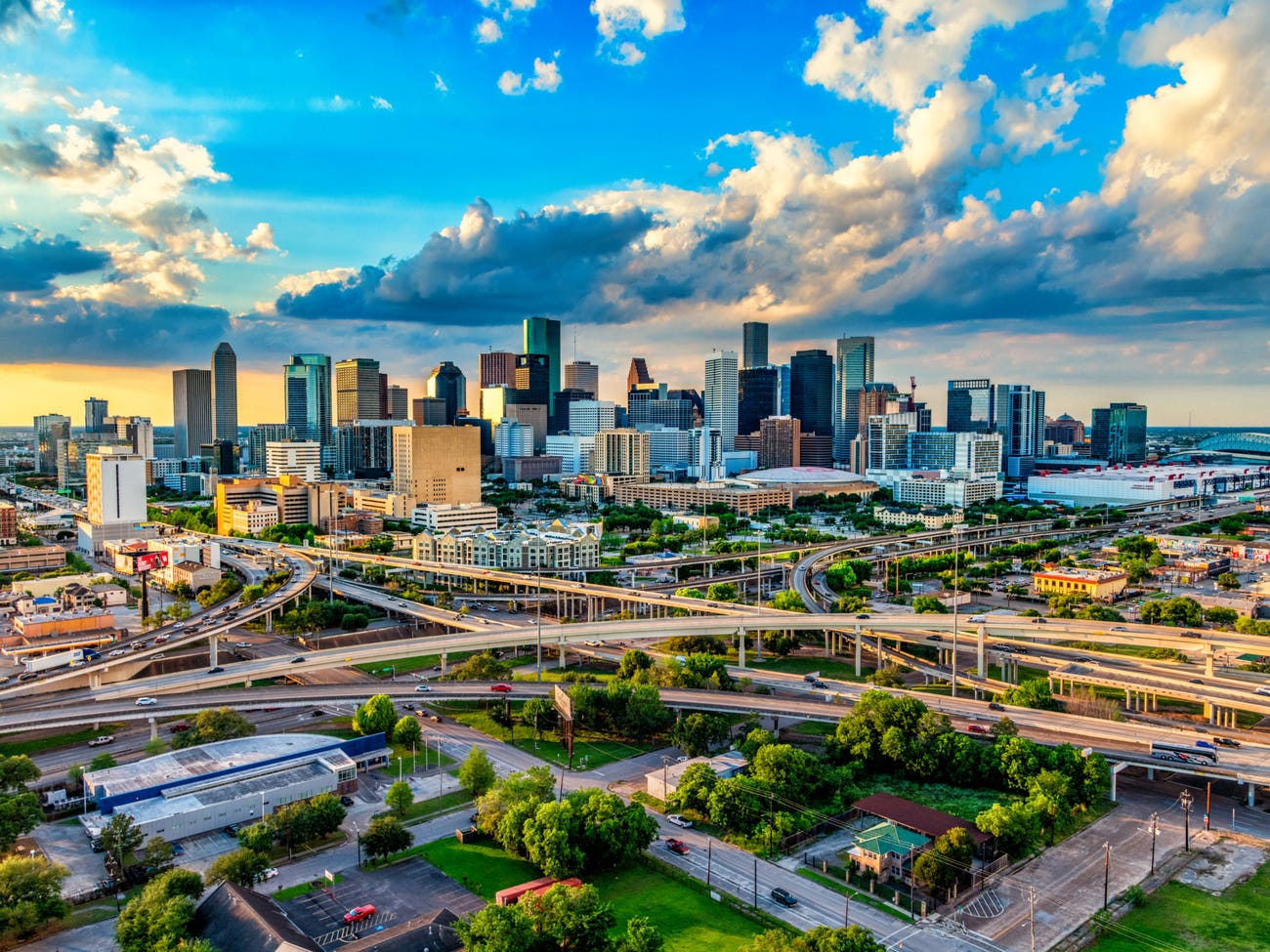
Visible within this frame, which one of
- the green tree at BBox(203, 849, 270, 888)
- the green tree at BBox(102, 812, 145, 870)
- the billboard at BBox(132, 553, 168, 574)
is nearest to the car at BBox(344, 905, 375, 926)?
the green tree at BBox(203, 849, 270, 888)

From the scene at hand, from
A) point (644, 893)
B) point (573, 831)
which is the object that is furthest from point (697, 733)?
point (644, 893)

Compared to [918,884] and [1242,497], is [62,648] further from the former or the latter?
[1242,497]

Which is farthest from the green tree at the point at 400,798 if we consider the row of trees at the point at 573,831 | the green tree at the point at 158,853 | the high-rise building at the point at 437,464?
the high-rise building at the point at 437,464

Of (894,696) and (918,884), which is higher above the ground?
(894,696)

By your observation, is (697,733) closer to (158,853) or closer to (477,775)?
(477,775)

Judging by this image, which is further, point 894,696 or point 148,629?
point 148,629

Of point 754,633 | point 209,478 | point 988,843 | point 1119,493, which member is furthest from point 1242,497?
point 209,478
